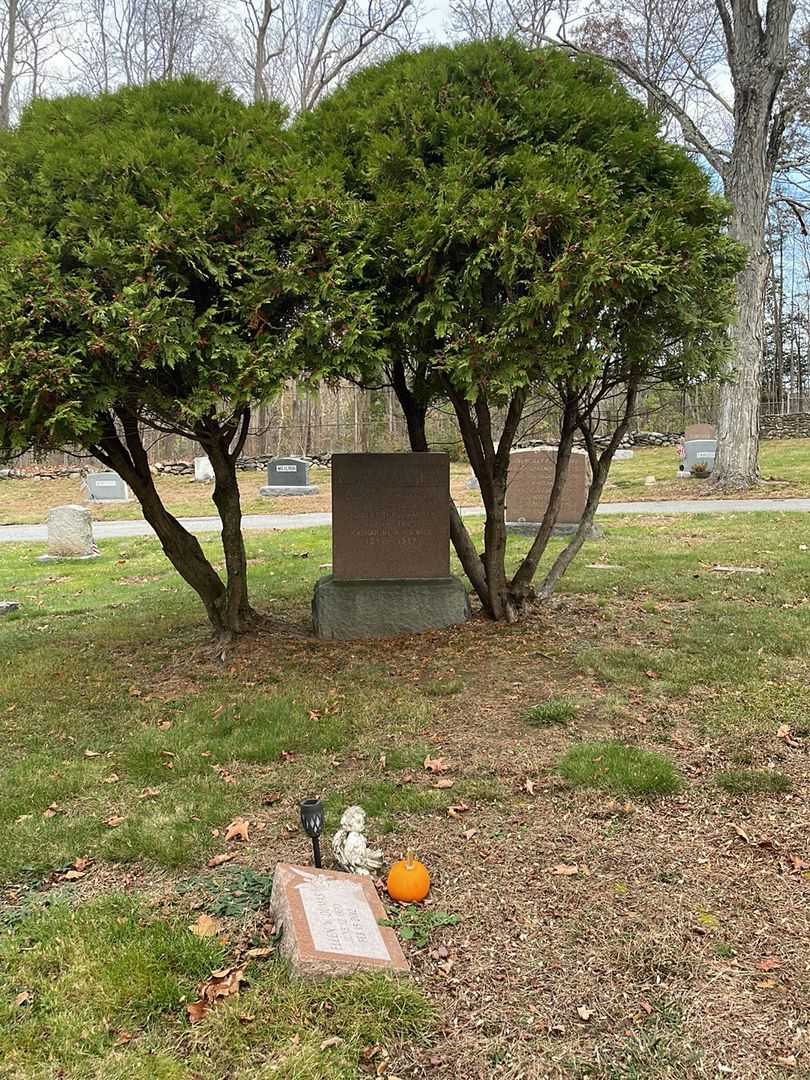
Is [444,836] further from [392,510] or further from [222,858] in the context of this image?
[392,510]

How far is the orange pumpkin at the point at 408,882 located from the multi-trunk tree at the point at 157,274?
234cm

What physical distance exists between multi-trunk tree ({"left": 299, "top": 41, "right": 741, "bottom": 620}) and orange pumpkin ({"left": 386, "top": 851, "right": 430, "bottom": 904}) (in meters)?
2.39

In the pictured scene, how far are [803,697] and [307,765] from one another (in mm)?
2753

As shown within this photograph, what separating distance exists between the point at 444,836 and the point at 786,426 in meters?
30.2

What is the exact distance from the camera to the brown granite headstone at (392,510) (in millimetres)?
5930

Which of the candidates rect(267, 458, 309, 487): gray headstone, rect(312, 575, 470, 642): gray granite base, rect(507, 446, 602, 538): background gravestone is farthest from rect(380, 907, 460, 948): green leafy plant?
rect(267, 458, 309, 487): gray headstone

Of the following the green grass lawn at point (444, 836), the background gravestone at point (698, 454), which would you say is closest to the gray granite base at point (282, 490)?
the background gravestone at point (698, 454)

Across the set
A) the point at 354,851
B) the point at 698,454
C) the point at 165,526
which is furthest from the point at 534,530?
the point at 698,454

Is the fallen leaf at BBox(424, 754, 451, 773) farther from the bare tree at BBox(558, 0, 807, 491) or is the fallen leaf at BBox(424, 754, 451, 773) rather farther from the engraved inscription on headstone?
the bare tree at BBox(558, 0, 807, 491)

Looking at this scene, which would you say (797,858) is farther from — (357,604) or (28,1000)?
(357,604)

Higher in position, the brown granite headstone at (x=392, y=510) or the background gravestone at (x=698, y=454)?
the background gravestone at (x=698, y=454)

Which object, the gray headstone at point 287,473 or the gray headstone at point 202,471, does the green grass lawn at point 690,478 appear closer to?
the gray headstone at point 287,473

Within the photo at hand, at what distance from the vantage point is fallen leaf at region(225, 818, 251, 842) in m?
3.14

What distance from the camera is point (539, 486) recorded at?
10.9m
